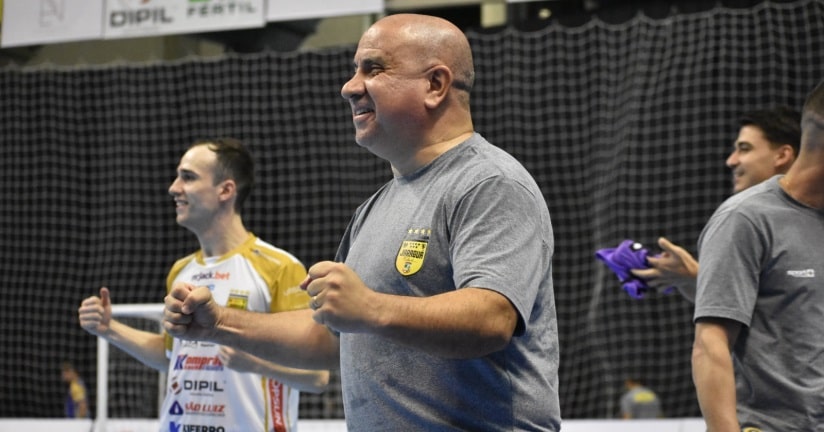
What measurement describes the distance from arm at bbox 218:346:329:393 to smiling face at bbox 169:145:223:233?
946 millimetres

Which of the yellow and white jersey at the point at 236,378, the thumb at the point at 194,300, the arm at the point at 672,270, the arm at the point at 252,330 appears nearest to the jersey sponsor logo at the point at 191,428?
the yellow and white jersey at the point at 236,378

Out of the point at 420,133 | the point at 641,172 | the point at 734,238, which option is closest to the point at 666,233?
the point at 641,172

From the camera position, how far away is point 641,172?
500 inches

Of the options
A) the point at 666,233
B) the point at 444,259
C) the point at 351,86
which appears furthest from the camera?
the point at 666,233

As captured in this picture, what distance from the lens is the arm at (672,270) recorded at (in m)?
3.76

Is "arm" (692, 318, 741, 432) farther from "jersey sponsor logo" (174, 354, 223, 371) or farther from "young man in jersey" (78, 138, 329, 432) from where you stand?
"jersey sponsor logo" (174, 354, 223, 371)

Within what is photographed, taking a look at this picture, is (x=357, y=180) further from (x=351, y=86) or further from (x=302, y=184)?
(x=351, y=86)

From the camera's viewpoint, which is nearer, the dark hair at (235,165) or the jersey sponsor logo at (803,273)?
the jersey sponsor logo at (803,273)

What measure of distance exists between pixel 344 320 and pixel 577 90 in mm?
11268

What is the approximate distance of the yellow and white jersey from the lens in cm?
455

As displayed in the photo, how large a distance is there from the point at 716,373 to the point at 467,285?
1.25 meters

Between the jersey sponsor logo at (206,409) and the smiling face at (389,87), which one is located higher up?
the smiling face at (389,87)

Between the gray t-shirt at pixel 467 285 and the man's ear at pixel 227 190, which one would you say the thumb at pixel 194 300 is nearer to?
the gray t-shirt at pixel 467 285

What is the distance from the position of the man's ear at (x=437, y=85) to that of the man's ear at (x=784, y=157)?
2.15 m
